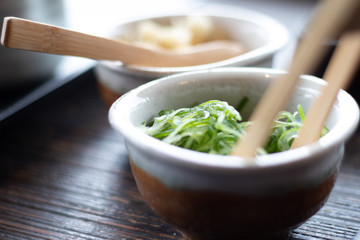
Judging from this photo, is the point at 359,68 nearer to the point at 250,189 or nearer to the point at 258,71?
the point at 258,71

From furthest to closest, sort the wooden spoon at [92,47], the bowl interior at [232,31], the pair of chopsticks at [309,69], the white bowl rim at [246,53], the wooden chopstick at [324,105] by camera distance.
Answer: the bowl interior at [232,31]
the white bowl rim at [246,53]
the wooden spoon at [92,47]
the wooden chopstick at [324,105]
the pair of chopsticks at [309,69]

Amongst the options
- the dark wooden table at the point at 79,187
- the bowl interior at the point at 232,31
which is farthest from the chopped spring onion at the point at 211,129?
the bowl interior at the point at 232,31

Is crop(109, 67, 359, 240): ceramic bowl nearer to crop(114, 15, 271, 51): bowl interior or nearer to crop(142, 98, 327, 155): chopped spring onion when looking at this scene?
crop(142, 98, 327, 155): chopped spring onion

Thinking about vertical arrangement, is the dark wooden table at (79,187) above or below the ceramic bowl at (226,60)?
below

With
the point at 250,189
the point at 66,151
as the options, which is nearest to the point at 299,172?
the point at 250,189

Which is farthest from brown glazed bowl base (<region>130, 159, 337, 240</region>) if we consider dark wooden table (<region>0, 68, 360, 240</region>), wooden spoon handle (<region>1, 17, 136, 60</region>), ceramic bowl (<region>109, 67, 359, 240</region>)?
wooden spoon handle (<region>1, 17, 136, 60</region>)

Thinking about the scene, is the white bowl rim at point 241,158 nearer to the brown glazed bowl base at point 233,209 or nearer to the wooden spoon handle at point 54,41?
the brown glazed bowl base at point 233,209

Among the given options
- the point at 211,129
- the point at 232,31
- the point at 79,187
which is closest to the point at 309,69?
the point at 211,129
